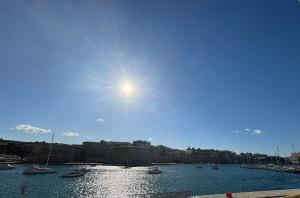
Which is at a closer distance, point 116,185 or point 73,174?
point 116,185

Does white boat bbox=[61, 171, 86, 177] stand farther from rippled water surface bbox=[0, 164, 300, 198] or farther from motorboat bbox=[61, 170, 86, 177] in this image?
rippled water surface bbox=[0, 164, 300, 198]

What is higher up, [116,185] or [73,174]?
[73,174]

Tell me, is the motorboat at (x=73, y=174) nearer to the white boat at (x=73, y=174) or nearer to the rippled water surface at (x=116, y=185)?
the white boat at (x=73, y=174)

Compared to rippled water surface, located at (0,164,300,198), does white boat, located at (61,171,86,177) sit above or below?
above

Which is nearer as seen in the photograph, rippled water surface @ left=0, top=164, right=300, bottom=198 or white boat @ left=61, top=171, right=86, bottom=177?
rippled water surface @ left=0, top=164, right=300, bottom=198

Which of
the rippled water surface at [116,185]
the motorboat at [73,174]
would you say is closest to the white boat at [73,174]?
the motorboat at [73,174]

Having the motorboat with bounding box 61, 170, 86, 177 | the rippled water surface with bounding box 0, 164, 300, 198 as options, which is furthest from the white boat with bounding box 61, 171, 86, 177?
the rippled water surface with bounding box 0, 164, 300, 198

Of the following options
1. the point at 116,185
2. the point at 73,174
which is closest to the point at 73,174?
the point at 73,174

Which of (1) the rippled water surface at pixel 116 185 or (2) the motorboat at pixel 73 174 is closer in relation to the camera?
(1) the rippled water surface at pixel 116 185

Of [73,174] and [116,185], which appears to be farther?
[73,174]

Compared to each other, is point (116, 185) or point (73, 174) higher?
point (73, 174)

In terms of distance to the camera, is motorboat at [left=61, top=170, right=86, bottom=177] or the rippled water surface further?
motorboat at [left=61, top=170, right=86, bottom=177]

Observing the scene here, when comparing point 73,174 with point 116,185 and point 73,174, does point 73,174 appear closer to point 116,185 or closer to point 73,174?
point 73,174

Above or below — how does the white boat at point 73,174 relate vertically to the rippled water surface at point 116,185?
above
